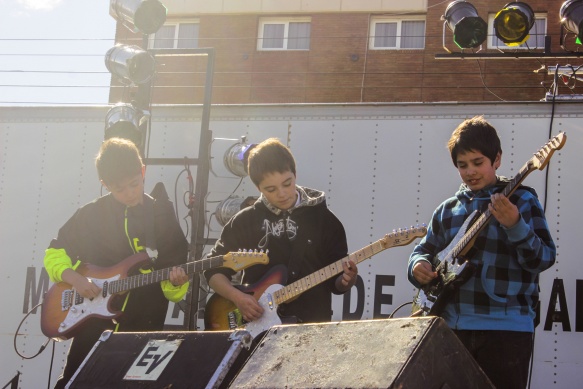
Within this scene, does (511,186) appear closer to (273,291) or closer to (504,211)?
(504,211)

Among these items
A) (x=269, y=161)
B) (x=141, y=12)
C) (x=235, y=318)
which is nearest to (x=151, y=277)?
(x=235, y=318)

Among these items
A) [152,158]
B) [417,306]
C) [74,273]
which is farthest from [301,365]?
[152,158]

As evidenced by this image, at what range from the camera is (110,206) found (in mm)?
4820

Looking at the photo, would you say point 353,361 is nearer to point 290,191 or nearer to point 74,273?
point 290,191

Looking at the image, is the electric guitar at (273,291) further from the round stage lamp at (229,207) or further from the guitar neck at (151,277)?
the round stage lamp at (229,207)

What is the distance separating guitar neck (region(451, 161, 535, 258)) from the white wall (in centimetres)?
204

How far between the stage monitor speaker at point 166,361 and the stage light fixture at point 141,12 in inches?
166

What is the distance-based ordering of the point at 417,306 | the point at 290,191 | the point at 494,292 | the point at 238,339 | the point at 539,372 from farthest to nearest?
the point at 539,372 < the point at 290,191 < the point at 417,306 < the point at 494,292 < the point at 238,339

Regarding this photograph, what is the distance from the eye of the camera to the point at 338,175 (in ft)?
20.3

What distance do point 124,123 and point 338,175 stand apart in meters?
1.70

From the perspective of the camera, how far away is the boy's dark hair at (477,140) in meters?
3.77

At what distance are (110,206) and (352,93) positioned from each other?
51.0 feet

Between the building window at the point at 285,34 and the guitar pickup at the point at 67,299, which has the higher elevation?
the building window at the point at 285,34

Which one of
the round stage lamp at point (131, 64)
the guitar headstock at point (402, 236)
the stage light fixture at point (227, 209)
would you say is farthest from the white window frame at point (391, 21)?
the guitar headstock at point (402, 236)
